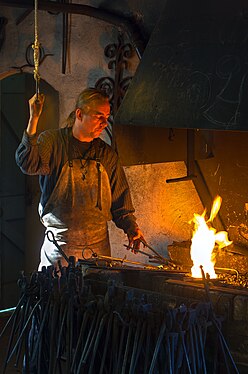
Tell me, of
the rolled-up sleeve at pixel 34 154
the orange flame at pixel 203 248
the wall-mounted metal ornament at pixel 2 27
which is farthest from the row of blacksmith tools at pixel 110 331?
the wall-mounted metal ornament at pixel 2 27

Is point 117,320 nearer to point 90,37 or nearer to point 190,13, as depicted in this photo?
point 190,13

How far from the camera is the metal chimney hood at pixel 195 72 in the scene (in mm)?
3824

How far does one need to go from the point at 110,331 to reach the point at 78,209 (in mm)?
1440

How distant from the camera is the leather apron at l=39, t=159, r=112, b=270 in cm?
473

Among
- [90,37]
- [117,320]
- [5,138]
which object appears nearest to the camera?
[117,320]

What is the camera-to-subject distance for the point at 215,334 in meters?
3.42

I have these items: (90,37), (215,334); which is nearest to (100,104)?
→ (90,37)

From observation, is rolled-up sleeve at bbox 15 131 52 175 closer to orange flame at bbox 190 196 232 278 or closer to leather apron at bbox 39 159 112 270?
leather apron at bbox 39 159 112 270

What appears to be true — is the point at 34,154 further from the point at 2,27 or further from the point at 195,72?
the point at 2,27

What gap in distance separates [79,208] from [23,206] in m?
2.63

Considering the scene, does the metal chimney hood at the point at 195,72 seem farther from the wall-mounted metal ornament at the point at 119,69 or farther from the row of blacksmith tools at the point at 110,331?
the wall-mounted metal ornament at the point at 119,69

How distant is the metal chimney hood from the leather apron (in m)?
0.51

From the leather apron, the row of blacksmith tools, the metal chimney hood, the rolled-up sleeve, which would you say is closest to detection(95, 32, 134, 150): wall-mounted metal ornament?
the leather apron

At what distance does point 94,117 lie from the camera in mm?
4656
